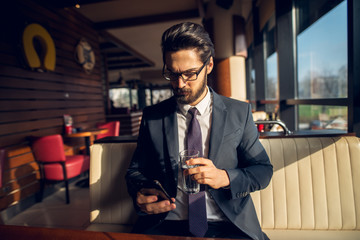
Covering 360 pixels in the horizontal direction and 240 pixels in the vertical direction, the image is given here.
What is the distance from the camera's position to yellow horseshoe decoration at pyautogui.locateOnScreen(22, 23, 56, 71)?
323 cm

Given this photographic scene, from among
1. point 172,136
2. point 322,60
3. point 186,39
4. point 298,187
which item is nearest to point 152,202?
point 172,136

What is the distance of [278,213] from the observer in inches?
55.8

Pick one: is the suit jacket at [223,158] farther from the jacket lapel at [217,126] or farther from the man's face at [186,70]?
the man's face at [186,70]

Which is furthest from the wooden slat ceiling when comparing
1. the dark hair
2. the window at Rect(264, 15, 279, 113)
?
the dark hair

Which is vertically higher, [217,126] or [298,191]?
[217,126]

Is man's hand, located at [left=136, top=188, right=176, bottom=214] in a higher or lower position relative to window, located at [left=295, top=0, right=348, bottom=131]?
lower

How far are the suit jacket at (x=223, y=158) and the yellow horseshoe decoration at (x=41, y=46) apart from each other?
3.04 m

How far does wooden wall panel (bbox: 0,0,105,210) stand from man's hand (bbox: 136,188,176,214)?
286 cm

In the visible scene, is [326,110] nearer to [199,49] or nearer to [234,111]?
[234,111]

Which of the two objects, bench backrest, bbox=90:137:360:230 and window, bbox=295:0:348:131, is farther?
window, bbox=295:0:348:131

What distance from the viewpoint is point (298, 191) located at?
55.4 inches

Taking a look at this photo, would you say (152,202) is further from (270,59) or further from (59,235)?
(270,59)

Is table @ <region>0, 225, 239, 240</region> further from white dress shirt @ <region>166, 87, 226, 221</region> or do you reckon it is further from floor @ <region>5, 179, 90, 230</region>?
floor @ <region>5, 179, 90, 230</region>

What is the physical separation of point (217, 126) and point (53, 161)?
2.74 meters
